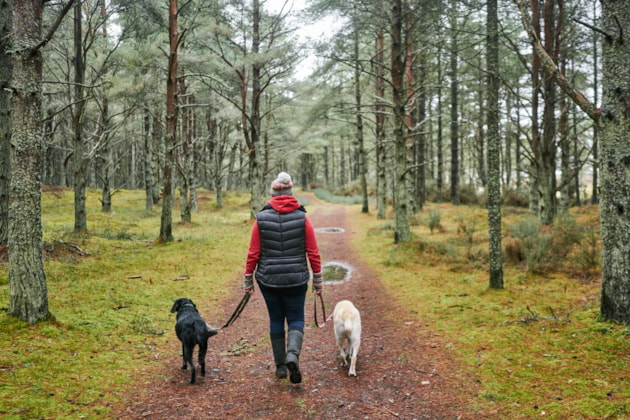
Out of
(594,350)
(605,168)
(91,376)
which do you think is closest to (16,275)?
(91,376)

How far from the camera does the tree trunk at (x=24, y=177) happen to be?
4.56 meters

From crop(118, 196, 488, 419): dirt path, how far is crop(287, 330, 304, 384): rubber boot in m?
0.16

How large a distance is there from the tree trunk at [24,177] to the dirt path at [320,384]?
186 cm

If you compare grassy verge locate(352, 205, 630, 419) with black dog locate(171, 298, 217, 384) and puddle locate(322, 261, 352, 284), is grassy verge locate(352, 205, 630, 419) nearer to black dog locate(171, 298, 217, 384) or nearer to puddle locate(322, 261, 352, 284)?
puddle locate(322, 261, 352, 284)

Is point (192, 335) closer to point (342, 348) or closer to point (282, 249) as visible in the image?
point (282, 249)

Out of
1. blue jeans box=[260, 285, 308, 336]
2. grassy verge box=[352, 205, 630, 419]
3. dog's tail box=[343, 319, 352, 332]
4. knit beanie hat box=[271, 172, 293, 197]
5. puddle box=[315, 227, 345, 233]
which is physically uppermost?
knit beanie hat box=[271, 172, 293, 197]

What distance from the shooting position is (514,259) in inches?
346

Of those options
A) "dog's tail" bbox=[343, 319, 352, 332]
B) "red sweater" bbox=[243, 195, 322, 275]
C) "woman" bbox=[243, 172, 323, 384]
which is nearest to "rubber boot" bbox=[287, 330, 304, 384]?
"woman" bbox=[243, 172, 323, 384]

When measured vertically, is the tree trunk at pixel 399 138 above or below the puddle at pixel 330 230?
above

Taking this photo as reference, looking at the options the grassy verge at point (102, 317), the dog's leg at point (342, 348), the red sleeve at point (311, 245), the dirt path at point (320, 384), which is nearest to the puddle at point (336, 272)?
the grassy verge at point (102, 317)

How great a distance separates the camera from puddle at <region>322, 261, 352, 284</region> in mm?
8906

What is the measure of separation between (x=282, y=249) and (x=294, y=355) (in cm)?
105

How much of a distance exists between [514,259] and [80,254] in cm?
1021

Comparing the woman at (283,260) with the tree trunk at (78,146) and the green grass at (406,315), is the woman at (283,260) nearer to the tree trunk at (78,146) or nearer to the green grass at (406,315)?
the green grass at (406,315)
